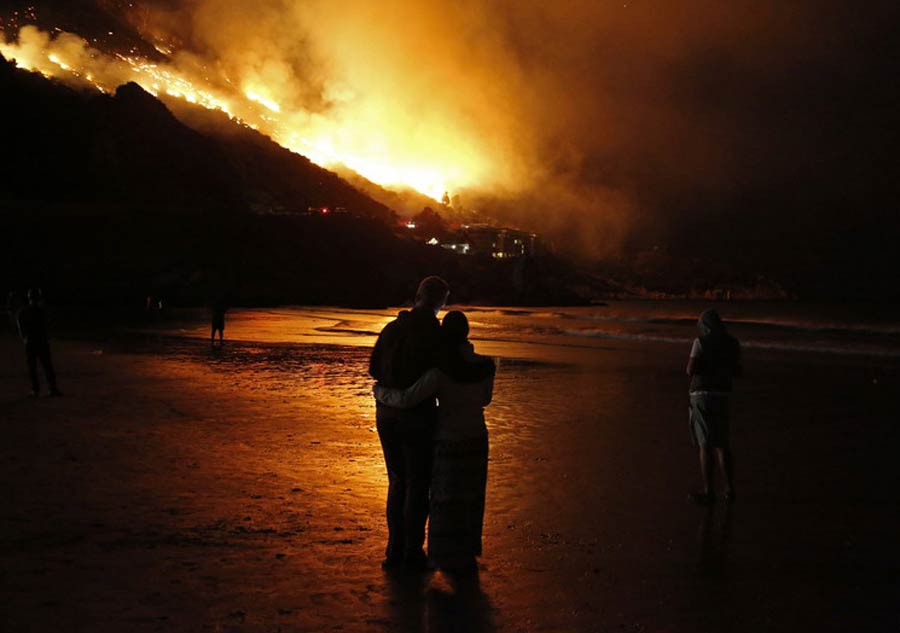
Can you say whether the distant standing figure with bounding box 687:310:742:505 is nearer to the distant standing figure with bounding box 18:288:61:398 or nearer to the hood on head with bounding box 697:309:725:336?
the hood on head with bounding box 697:309:725:336

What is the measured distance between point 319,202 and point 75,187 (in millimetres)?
42709

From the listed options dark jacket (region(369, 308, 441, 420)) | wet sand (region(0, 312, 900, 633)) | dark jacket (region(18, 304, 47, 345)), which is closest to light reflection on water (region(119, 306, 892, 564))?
wet sand (region(0, 312, 900, 633))

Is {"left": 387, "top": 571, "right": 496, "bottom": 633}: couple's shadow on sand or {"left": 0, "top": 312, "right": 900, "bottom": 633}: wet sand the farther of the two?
{"left": 0, "top": 312, "right": 900, "bottom": 633}: wet sand

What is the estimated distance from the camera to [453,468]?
18.2ft

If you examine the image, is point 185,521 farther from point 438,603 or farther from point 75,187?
point 75,187

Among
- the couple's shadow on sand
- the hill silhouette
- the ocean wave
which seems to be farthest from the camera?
the hill silhouette

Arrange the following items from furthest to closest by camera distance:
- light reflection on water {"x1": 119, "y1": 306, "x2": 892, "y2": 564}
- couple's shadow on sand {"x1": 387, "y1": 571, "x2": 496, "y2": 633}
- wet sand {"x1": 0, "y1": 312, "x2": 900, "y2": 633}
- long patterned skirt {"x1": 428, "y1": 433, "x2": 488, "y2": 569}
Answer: light reflection on water {"x1": 119, "y1": 306, "x2": 892, "y2": 564} < long patterned skirt {"x1": 428, "y1": 433, "x2": 488, "y2": 569} < wet sand {"x1": 0, "y1": 312, "x2": 900, "y2": 633} < couple's shadow on sand {"x1": 387, "y1": 571, "x2": 496, "y2": 633}

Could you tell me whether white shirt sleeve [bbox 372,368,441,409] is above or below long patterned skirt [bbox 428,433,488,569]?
above

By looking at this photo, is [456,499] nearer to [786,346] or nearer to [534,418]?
[534,418]

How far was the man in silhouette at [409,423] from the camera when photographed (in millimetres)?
5449

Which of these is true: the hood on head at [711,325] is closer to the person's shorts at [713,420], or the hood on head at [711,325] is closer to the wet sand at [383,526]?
the person's shorts at [713,420]

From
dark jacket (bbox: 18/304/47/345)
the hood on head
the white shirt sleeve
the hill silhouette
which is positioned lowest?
dark jacket (bbox: 18/304/47/345)

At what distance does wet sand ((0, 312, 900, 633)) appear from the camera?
16.4 ft

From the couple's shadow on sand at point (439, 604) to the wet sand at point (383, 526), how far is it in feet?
0.07
